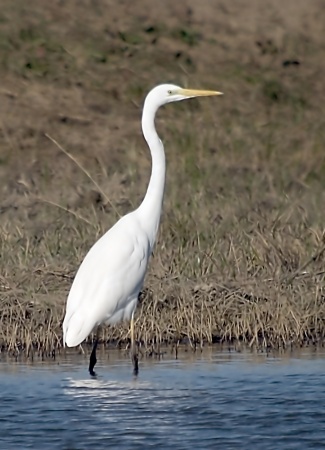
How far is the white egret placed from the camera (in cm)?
891

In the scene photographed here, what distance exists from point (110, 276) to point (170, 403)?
1513 mm

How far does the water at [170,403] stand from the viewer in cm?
716

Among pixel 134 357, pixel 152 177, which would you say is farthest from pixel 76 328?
pixel 152 177

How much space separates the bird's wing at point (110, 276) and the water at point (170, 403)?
1.14ft

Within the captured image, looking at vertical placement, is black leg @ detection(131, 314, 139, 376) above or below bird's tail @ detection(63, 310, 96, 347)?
below

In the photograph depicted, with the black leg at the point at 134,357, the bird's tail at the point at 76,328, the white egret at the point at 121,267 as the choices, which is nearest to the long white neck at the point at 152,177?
the white egret at the point at 121,267

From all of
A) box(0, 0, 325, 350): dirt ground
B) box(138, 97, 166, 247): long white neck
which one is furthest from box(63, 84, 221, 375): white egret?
box(0, 0, 325, 350): dirt ground

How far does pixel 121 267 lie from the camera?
30.4ft

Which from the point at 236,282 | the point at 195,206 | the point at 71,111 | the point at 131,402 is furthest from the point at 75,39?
the point at 131,402

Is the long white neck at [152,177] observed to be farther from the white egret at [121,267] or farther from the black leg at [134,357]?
the black leg at [134,357]

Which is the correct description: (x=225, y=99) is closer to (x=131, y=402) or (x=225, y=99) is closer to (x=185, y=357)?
(x=185, y=357)

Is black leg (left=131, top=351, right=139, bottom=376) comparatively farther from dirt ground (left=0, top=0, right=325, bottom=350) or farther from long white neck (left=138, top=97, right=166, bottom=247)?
long white neck (left=138, top=97, right=166, bottom=247)

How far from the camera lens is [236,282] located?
9875 millimetres

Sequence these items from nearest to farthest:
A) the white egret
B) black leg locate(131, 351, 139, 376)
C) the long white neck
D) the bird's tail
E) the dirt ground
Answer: the bird's tail → black leg locate(131, 351, 139, 376) → the white egret → the long white neck → the dirt ground
